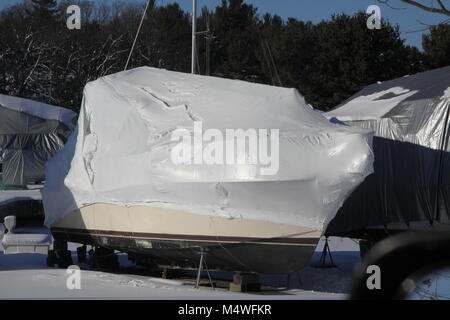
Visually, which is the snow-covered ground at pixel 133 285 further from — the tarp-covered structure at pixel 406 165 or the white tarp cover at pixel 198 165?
the white tarp cover at pixel 198 165

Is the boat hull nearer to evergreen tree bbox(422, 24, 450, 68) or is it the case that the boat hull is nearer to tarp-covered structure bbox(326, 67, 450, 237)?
tarp-covered structure bbox(326, 67, 450, 237)

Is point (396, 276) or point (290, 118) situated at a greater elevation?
point (290, 118)

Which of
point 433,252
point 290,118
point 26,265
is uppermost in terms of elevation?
point 290,118

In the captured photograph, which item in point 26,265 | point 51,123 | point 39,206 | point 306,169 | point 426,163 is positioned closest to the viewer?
point 306,169

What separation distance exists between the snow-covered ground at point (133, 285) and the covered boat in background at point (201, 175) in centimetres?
54

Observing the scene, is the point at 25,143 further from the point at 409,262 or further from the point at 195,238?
the point at 409,262

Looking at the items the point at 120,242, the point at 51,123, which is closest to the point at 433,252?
the point at 120,242

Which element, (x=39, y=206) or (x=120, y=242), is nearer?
(x=120, y=242)

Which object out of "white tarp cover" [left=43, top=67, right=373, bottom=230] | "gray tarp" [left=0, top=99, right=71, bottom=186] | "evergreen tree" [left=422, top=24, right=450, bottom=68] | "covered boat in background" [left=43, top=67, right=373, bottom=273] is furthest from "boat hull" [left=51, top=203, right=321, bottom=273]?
"evergreen tree" [left=422, top=24, right=450, bottom=68]

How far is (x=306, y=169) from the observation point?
10.6m

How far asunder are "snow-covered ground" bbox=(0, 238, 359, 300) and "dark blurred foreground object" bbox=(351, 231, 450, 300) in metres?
4.98

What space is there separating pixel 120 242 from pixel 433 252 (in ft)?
29.3

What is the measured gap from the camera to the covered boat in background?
10.5m

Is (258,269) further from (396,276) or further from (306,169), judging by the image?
(396,276)
